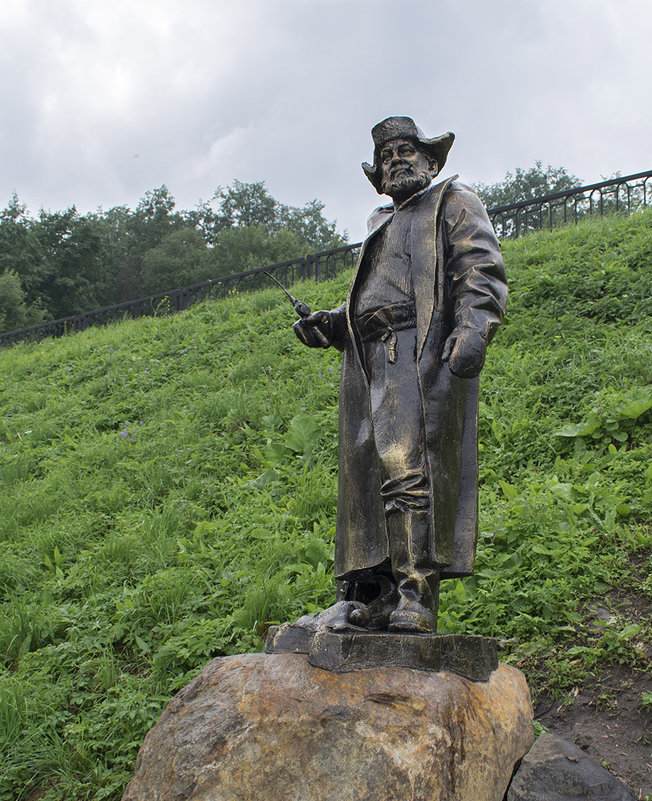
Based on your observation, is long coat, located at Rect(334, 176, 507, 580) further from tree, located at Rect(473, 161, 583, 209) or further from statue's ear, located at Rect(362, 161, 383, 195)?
tree, located at Rect(473, 161, 583, 209)

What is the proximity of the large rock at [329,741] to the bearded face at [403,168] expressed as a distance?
6.77 feet

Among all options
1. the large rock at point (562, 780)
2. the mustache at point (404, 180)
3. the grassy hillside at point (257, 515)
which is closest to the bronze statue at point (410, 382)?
the mustache at point (404, 180)

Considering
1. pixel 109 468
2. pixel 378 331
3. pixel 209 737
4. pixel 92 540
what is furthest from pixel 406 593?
pixel 109 468

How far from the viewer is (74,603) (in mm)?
5645

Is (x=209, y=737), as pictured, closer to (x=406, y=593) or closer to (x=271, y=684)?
(x=271, y=684)

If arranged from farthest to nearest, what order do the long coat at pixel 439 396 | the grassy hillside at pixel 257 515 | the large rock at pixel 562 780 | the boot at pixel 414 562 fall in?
1. the grassy hillside at pixel 257 515
2. the long coat at pixel 439 396
3. the boot at pixel 414 562
4. the large rock at pixel 562 780

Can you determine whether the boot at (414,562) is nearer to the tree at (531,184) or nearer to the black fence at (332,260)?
the black fence at (332,260)

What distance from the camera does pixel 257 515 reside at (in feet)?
20.5

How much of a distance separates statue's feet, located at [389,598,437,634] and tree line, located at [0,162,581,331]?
2680 cm

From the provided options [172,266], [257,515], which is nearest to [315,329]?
[257,515]

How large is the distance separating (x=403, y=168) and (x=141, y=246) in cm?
4253

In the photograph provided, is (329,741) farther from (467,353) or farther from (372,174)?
(372,174)

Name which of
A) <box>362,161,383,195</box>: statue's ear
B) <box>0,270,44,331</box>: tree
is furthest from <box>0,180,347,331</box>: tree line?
<box>362,161,383,195</box>: statue's ear

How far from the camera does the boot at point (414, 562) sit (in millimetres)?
2902
